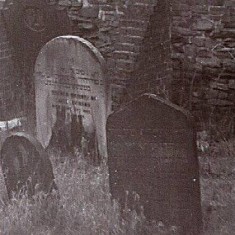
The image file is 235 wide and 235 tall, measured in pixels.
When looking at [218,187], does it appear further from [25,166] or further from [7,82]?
[7,82]

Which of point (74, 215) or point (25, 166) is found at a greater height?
point (25, 166)

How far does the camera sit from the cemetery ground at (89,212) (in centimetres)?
576

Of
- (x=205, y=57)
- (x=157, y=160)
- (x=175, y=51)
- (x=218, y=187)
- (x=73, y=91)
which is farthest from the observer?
(x=175, y=51)

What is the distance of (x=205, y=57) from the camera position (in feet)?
26.1

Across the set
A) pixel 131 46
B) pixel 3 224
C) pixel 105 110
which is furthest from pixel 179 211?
pixel 131 46

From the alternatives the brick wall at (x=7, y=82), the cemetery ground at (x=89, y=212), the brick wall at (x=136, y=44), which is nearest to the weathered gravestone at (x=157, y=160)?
the cemetery ground at (x=89, y=212)

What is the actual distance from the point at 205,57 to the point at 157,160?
249cm

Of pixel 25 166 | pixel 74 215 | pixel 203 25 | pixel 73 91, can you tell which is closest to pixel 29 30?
pixel 73 91

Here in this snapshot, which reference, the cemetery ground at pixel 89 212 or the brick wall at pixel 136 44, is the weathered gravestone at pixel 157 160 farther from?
the brick wall at pixel 136 44

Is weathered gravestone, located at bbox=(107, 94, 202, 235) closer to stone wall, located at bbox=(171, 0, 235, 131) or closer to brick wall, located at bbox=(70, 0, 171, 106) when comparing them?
brick wall, located at bbox=(70, 0, 171, 106)

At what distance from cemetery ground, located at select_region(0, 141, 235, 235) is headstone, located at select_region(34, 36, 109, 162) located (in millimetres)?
968

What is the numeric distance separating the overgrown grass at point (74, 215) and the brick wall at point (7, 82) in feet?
9.86

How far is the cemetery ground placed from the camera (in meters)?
5.76

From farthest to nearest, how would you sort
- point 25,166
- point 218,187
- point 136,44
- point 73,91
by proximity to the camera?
point 136,44, point 73,91, point 218,187, point 25,166
